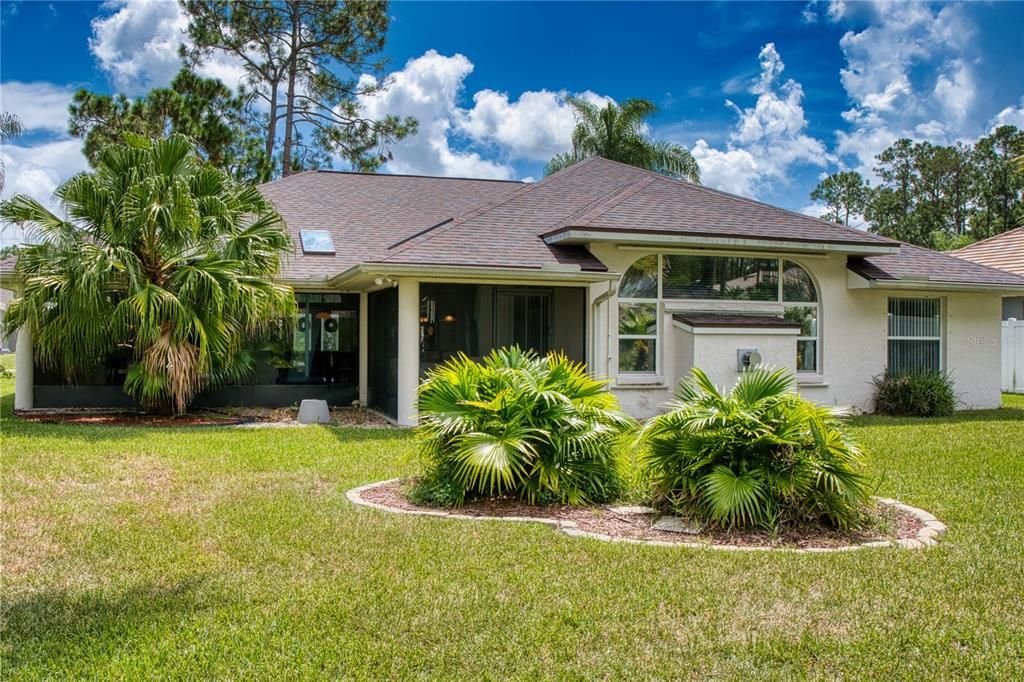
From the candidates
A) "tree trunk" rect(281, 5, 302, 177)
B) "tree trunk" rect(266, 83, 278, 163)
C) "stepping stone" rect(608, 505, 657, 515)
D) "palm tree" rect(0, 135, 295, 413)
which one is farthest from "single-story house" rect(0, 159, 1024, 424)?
"tree trunk" rect(266, 83, 278, 163)

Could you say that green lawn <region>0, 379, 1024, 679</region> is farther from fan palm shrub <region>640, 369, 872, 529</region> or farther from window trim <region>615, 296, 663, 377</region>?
window trim <region>615, 296, 663, 377</region>

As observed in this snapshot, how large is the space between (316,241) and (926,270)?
41.5 feet

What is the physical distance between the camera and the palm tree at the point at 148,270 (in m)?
12.5

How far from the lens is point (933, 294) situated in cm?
1622

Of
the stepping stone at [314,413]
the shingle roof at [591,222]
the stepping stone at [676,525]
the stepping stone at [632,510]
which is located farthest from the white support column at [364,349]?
the stepping stone at [676,525]

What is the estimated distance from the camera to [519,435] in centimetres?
714

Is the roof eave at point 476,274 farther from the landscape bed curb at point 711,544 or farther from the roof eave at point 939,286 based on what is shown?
the roof eave at point 939,286

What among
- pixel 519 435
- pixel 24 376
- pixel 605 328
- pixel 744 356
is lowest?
pixel 519 435

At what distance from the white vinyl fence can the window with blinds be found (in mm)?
6168

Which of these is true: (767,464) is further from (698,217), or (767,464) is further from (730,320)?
(698,217)

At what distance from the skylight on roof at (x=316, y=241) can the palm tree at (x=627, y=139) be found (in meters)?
15.1

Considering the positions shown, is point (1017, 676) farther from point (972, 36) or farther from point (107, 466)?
point (972, 36)

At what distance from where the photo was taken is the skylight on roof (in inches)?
639

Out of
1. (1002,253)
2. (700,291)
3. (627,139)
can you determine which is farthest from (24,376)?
(1002,253)
